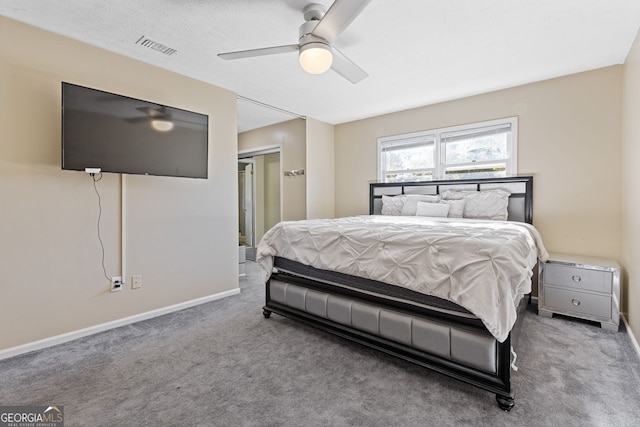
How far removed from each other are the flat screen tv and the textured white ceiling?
51 centimetres

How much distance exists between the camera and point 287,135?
5238 mm

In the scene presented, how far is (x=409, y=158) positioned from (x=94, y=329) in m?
4.39

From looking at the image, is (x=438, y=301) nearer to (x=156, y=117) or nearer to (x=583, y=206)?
(x=583, y=206)

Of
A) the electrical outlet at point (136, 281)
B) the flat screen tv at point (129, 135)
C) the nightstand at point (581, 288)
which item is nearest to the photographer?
the flat screen tv at point (129, 135)

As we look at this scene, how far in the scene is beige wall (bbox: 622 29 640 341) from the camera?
89.4 inches

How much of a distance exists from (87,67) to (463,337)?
3.66 metres

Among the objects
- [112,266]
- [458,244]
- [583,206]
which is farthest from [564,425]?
[112,266]

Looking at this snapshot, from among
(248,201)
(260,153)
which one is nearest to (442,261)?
(260,153)

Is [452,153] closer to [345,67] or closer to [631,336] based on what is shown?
[345,67]

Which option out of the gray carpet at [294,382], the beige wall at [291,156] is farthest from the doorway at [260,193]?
the gray carpet at [294,382]

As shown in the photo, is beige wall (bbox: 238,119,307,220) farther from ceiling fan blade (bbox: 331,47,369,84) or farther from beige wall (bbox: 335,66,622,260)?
beige wall (bbox: 335,66,622,260)

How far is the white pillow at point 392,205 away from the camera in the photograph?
428cm

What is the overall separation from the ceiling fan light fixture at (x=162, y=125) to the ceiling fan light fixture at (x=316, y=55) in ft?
5.35

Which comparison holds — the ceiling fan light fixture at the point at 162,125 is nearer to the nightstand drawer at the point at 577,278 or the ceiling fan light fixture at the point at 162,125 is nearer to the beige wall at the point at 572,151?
the beige wall at the point at 572,151
